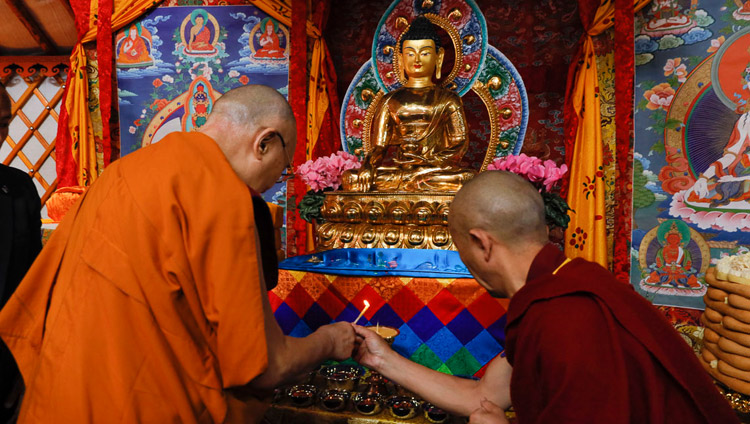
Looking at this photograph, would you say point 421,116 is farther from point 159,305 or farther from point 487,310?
point 159,305

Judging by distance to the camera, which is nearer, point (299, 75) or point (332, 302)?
point (332, 302)

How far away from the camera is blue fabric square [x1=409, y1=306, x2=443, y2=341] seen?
6.15 feet

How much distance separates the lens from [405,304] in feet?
6.30

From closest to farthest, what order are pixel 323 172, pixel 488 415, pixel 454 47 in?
pixel 488 415
pixel 323 172
pixel 454 47

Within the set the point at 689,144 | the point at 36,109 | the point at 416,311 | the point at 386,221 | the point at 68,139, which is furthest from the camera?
the point at 36,109

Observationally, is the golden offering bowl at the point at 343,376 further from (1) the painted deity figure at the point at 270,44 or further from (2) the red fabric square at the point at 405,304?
(1) the painted deity figure at the point at 270,44

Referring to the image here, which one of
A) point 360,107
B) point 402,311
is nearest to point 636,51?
point 360,107

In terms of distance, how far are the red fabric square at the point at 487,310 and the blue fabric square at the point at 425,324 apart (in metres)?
0.16

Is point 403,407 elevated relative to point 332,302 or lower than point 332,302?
lower

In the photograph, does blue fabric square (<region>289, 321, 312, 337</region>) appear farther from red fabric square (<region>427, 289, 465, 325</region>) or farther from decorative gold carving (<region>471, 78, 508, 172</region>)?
→ decorative gold carving (<region>471, 78, 508, 172</region>)

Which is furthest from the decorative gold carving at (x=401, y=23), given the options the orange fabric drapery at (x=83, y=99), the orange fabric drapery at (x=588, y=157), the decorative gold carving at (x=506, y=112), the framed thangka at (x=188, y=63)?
the orange fabric drapery at (x=83, y=99)

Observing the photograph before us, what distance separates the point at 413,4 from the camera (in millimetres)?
4188

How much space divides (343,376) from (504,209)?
38.2 inches

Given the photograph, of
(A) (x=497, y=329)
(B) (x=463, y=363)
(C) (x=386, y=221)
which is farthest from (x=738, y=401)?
(C) (x=386, y=221)
